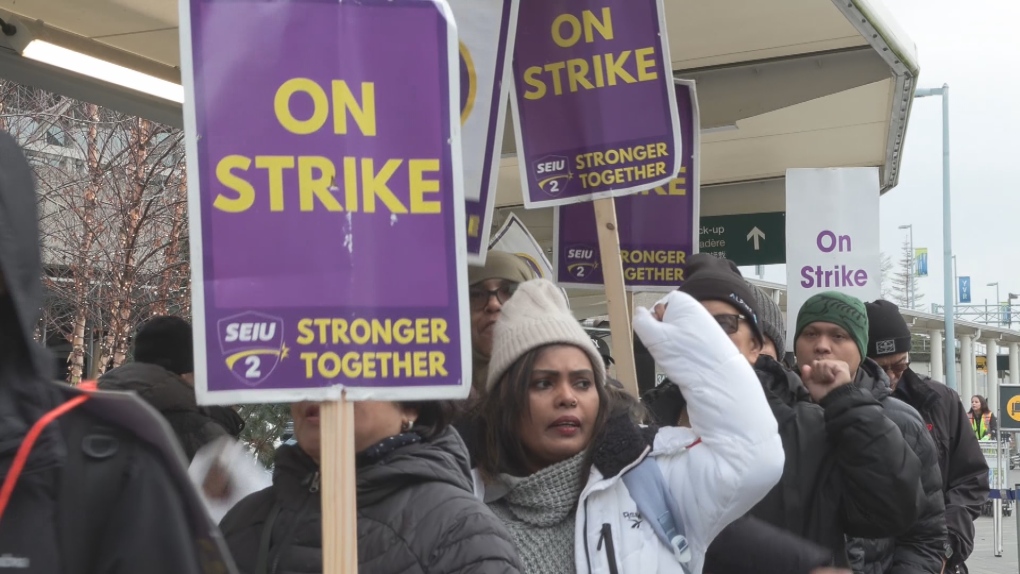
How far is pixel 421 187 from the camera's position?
105 inches

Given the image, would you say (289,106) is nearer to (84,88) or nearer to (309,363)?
(309,363)

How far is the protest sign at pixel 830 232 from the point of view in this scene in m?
8.56

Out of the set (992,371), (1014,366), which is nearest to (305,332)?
(992,371)

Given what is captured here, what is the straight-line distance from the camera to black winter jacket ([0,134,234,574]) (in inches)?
56.6

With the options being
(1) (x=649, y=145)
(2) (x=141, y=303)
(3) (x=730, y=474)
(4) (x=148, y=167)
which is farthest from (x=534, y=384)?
(4) (x=148, y=167)

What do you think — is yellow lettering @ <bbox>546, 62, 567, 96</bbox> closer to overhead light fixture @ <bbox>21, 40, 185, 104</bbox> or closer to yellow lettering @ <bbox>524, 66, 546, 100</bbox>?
yellow lettering @ <bbox>524, 66, 546, 100</bbox>

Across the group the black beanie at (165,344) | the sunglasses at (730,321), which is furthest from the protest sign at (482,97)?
the black beanie at (165,344)

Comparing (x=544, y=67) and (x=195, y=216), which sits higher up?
(x=544, y=67)

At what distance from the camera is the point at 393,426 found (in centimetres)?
284

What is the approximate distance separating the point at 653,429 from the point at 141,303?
12440 millimetres

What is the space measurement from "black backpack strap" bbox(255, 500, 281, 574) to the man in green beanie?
2.53 m

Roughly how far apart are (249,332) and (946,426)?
567 cm

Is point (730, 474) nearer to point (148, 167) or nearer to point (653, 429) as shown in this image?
point (653, 429)

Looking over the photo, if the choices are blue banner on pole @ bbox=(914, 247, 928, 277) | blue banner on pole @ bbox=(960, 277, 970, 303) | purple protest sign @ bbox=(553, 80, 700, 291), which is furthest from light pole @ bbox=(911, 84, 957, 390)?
blue banner on pole @ bbox=(914, 247, 928, 277)
